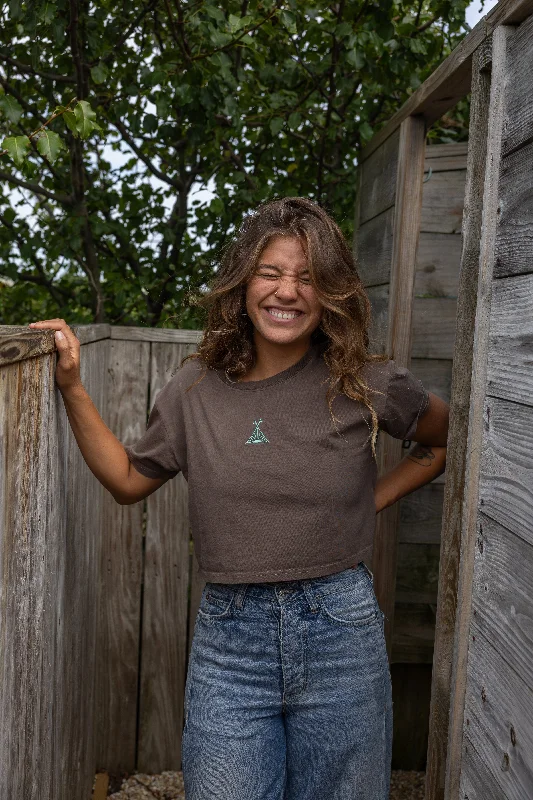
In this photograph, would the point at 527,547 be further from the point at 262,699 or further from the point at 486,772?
the point at 262,699

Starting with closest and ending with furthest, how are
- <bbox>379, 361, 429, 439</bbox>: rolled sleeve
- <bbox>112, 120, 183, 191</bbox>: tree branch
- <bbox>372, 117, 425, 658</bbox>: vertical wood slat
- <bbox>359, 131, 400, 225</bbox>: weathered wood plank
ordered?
<bbox>379, 361, 429, 439</bbox>: rolled sleeve → <bbox>372, 117, 425, 658</bbox>: vertical wood slat → <bbox>359, 131, 400, 225</bbox>: weathered wood plank → <bbox>112, 120, 183, 191</bbox>: tree branch

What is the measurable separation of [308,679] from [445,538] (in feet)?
1.45

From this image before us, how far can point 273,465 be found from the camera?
1992 mm

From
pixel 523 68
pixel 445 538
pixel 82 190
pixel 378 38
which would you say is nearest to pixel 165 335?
pixel 82 190

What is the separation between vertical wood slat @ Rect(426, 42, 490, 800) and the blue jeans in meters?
0.15

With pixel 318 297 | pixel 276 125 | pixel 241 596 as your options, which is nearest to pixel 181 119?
pixel 276 125

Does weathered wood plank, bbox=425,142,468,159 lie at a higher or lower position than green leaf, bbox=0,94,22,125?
higher

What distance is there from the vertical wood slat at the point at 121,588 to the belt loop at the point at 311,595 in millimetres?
1409

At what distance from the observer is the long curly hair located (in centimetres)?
207

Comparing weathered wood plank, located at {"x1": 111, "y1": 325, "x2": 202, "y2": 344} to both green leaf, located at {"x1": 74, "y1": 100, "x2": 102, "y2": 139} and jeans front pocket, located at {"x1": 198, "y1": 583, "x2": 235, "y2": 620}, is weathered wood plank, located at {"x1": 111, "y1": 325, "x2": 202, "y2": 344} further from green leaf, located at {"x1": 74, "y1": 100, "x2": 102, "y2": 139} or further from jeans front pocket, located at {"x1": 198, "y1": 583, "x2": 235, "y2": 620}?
jeans front pocket, located at {"x1": 198, "y1": 583, "x2": 235, "y2": 620}

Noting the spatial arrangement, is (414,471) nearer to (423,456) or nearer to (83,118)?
(423,456)

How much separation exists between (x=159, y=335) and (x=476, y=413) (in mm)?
1634

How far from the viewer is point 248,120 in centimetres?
369

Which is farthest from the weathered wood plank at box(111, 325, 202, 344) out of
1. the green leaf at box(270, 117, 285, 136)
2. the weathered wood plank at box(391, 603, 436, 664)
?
the weathered wood plank at box(391, 603, 436, 664)
